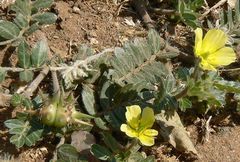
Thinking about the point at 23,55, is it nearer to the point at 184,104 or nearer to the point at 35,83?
the point at 35,83

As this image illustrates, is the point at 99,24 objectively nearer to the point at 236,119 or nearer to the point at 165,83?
the point at 165,83

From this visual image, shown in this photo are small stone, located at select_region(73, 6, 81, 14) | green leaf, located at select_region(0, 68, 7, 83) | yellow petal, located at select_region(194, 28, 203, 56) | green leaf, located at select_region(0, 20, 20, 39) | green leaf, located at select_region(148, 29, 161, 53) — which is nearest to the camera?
yellow petal, located at select_region(194, 28, 203, 56)

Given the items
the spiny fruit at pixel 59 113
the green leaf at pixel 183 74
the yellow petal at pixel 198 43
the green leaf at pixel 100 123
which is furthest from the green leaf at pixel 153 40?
the spiny fruit at pixel 59 113

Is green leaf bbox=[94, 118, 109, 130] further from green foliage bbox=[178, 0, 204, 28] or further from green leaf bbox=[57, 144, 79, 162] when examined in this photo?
green foliage bbox=[178, 0, 204, 28]

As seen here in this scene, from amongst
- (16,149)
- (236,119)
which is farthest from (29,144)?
(236,119)

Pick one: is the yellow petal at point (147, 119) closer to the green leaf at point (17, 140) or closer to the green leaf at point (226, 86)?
the green leaf at point (226, 86)

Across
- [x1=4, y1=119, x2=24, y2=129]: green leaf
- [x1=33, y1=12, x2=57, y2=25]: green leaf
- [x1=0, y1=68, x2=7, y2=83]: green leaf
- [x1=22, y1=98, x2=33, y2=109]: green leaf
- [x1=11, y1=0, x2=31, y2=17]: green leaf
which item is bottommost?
[x1=4, y1=119, x2=24, y2=129]: green leaf

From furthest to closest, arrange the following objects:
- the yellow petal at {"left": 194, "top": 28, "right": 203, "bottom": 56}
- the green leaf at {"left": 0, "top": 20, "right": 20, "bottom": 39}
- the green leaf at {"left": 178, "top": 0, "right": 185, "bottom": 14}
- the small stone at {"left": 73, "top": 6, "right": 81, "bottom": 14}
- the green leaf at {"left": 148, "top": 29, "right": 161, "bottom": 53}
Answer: the small stone at {"left": 73, "top": 6, "right": 81, "bottom": 14}
the green leaf at {"left": 178, "top": 0, "right": 185, "bottom": 14}
the green leaf at {"left": 148, "top": 29, "right": 161, "bottom": 53}
the green leaf at {"left": 0, "top": 20, "right": 20, "bottom": 39}
the yellow petal at {"left": 194, "top": 28, "right": 203, "bottom": 56}

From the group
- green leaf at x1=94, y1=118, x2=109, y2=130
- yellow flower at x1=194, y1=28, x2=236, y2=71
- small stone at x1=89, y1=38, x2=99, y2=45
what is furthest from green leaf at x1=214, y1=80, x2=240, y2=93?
small stone at x1=89, y1=38, x2=99, y2=45
